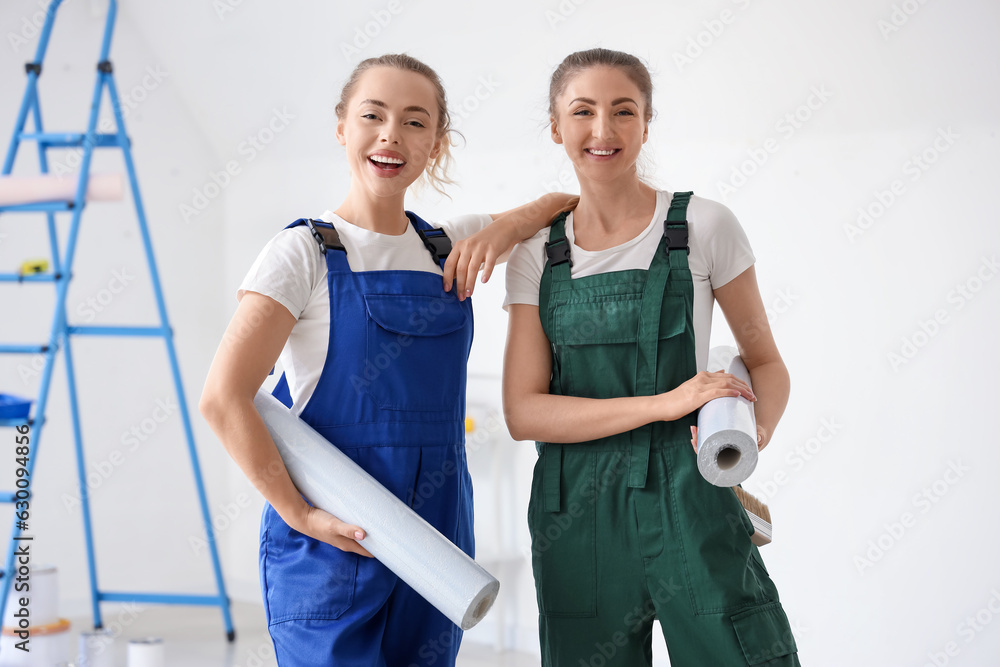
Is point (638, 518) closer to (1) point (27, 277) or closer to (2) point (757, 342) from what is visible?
(2) point (757, 342)

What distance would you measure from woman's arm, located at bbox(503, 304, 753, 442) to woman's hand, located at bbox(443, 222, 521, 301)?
10cm

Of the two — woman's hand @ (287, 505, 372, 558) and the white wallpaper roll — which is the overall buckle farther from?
the white wallpaper roll

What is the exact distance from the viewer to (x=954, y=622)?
267 cm

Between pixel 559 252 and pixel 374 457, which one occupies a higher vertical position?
pixel 559 252

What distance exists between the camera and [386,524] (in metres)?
1.34

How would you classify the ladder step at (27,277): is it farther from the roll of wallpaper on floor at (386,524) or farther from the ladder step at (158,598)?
the roll of wallpaper on floor at (386,524)

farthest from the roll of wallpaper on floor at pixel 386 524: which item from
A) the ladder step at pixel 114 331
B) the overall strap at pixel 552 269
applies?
the ladder step at pixel 114 331

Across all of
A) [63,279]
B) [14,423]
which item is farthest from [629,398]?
[63,279]

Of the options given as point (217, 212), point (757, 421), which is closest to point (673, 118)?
point (757, 421)

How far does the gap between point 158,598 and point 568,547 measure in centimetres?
266

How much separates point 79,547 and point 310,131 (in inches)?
88.7

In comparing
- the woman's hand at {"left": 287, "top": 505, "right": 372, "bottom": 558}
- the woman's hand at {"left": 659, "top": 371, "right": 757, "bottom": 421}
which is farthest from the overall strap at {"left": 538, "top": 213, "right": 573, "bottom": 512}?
the woman's hand at {"left": 287, "top": 505, "right": 372, "bottom": 558}

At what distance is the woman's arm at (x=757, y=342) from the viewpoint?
159 centimetres

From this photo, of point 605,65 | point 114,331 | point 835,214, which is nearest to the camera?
point 605,65
